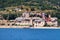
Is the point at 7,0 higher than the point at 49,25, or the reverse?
the point at 7,0

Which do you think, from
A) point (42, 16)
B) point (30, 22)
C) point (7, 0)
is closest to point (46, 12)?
point (42, 16)

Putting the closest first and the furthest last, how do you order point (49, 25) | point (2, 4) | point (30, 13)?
point (49, 25), point (30, 13), point (2, 4)

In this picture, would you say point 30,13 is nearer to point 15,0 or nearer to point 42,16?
point 42,16
